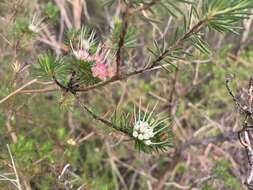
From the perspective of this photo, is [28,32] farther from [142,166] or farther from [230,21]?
[142,166]

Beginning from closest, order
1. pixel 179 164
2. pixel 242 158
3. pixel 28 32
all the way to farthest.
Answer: pixel 28 32, pixel 242 158, pixel 179 164

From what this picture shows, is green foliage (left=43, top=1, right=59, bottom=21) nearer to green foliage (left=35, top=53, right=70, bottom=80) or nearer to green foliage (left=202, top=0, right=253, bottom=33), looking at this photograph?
green foliage (left=35, top=53, right=70, bottom=80)

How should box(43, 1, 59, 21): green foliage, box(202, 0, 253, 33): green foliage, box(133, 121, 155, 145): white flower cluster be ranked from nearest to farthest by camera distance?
box(202, 0, 253, 33): green foliage → box(133, 121, 155, 145): white flower cluster → box(43, 1, 59, 21): green foliage

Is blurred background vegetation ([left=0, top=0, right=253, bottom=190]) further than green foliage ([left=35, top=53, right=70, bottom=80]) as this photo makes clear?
Yes

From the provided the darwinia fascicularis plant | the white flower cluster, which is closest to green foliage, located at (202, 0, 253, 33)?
the darwinia fascicularis plant

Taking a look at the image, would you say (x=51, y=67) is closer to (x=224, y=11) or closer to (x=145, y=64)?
(x=145, y=64)

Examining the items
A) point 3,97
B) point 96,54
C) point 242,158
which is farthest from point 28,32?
point 242,158

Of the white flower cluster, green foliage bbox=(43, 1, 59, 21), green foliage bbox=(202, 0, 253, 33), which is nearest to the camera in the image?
green foliage bbox=(202, 0, 253, 33)
